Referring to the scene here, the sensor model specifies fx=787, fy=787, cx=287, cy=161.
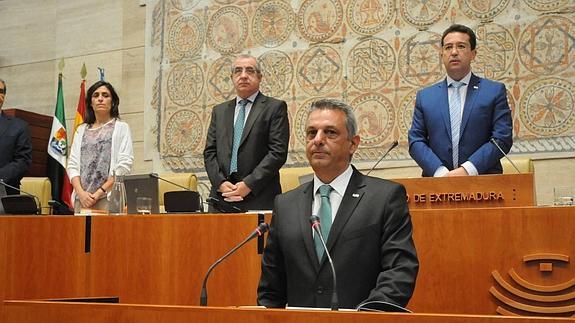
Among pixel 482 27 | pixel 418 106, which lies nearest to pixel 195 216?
pixel 418 106

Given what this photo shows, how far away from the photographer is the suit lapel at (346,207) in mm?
2793

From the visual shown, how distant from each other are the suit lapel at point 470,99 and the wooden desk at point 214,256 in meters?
0.87

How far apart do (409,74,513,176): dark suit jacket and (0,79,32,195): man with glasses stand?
9.24 ft

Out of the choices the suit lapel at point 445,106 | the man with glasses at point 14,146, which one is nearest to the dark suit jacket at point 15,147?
the man with glasses at point 14,146

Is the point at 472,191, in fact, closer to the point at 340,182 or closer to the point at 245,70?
the point at 340,182

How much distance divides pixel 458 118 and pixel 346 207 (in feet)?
5.16

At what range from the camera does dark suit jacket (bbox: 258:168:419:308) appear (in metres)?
2.73

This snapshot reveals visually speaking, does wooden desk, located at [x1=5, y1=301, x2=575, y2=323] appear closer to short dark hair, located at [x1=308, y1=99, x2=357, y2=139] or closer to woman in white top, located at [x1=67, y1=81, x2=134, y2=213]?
short dark hair, located at [x1=308, y1=99, x2=357, y2=139]

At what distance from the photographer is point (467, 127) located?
4.15m

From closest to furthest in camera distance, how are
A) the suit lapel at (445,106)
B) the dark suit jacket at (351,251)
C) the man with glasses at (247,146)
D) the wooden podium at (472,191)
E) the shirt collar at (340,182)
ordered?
the dark suit jacket at (351,251) → the shirt collar at (340,182) → the wooden podium at (472,191) → the suit lapel at (445,106) → the man with glasses at (247,146)

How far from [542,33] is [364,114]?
4.80 ft

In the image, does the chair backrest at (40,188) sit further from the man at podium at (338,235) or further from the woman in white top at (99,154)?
the man at podium at (338,235)

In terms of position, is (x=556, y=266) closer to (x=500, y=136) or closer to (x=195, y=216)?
(x=500, y=136)

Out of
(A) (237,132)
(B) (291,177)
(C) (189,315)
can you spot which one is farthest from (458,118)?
(C) (189,315)
